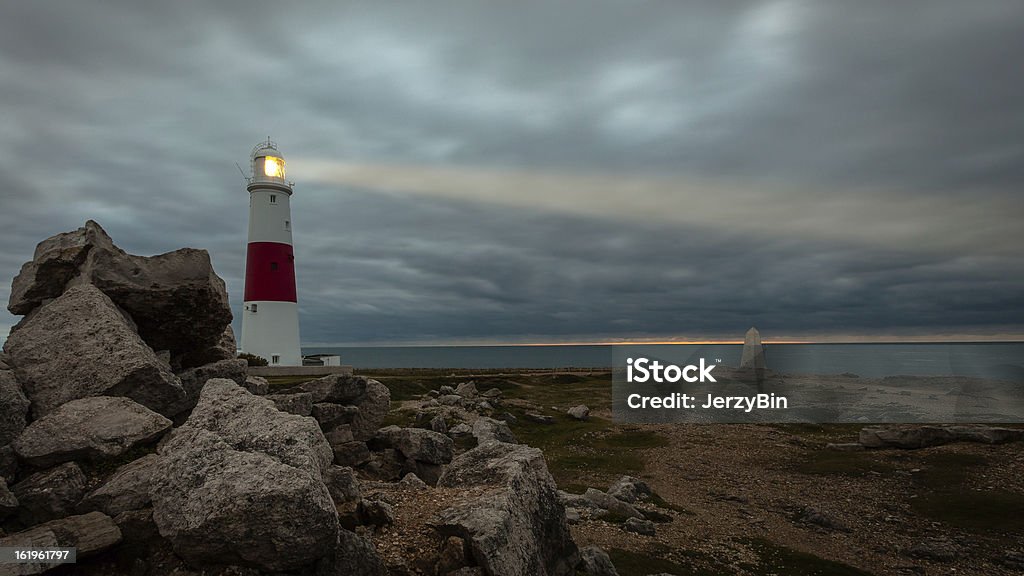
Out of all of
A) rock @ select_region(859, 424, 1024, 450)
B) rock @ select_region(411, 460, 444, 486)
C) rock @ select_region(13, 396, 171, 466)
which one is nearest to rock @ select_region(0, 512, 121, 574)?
rock @ select_region(13, 396, 171, 466)

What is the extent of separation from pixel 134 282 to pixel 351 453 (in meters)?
9.34

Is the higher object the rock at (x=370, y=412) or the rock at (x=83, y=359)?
the rock at (x=83, y=359)

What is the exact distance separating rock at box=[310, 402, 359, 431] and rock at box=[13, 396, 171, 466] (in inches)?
340

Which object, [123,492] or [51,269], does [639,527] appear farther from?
[51,269]

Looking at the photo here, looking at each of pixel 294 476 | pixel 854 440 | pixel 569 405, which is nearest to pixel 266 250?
pixel 569 405

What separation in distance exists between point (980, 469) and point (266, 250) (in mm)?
58050

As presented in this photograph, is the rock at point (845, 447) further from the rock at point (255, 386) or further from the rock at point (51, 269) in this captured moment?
the rock at point (51, 269)

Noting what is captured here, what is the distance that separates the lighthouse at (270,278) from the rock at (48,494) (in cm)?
4682

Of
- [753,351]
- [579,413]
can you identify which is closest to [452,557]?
[579,413]

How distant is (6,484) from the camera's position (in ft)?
32.9

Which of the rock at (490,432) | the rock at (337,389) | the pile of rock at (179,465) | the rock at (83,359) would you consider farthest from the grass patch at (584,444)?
the rock at (83,359)

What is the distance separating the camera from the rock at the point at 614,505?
80.6 feet

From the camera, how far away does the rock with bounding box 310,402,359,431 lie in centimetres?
2095

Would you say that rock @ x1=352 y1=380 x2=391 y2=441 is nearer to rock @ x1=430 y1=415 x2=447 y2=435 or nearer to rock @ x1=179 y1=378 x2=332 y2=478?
rock @ x1=430 y1=415 x2=447 y2=435
